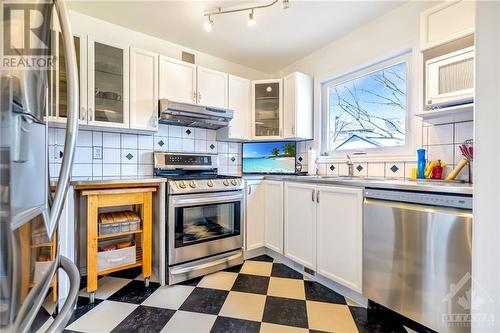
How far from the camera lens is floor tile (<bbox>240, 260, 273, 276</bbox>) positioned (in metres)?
2.12

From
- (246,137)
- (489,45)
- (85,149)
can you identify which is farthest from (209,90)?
(489,45)

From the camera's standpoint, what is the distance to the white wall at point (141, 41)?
81.1 inches

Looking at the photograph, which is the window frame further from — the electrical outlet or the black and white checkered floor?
the electrical outlet

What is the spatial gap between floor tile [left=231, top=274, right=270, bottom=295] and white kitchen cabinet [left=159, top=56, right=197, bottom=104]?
5.83 feet

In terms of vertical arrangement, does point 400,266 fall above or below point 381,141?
below

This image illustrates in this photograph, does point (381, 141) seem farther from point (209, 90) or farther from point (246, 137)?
point (209, 90)

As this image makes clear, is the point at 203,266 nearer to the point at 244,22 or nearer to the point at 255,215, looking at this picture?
the point at 255,215

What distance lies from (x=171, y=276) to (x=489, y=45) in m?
2.16

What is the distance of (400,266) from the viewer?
4.40ft

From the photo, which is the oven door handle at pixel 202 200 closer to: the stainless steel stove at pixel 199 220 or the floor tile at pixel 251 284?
the stainless steel stove at pixel 199 220

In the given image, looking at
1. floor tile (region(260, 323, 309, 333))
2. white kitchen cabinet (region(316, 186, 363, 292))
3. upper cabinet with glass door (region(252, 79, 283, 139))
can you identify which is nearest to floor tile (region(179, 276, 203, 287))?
floor tile (region(260, 323, 309, 333))

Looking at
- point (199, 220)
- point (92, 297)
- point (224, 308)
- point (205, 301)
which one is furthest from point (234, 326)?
point (92, 297)

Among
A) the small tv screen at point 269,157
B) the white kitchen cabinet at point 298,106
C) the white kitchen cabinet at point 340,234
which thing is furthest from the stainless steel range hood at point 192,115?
the white kitchen cabinet at point 340,234

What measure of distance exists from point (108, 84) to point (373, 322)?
8.84 feet
